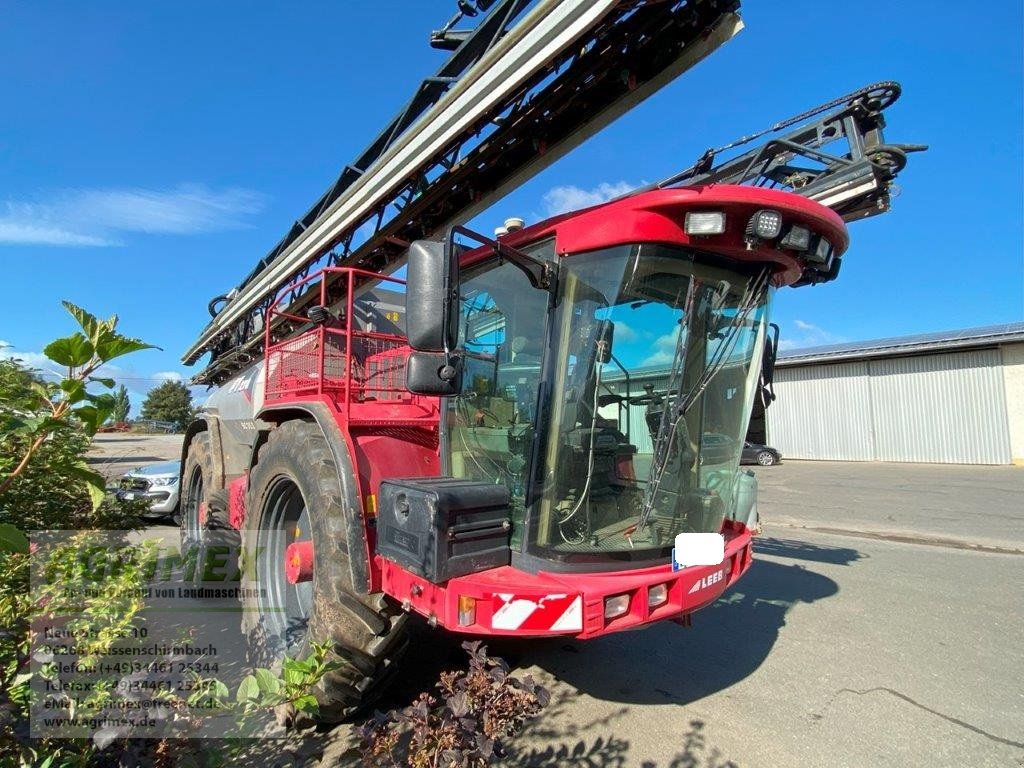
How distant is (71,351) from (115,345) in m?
0.09

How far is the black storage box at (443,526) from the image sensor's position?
249cm

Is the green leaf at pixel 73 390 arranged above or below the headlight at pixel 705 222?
below

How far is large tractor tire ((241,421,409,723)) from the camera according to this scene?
2805 millimetres

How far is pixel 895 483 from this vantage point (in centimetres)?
1497

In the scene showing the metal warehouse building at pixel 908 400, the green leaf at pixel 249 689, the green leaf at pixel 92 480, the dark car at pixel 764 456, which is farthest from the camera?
the dark car at pixel 764 456

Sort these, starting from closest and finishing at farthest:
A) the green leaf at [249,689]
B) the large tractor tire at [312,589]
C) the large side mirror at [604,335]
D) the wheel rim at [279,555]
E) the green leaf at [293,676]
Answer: the green leaf at [249,689], the green leaf at [293,676], the large side mirror at [604,335], the large tractor tire at [312,589], the wheel rim at [279,555]

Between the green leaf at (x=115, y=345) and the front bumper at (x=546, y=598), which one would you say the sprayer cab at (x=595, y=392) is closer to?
the front bumper at (x=546, y=598)

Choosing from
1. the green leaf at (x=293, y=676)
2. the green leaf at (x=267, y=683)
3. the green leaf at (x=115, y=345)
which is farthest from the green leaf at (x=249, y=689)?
the green leaf at (x=115, y=345)

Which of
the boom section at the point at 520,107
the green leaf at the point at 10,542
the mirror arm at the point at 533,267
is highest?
the boom section at the point at 520,107

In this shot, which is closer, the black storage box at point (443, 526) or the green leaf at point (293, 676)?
the green leaf at point (293, 676)

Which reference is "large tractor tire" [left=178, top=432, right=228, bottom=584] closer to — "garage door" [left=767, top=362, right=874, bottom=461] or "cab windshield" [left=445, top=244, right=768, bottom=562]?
"cab windshield" [left=445, top=244, right=768, bottom=562]

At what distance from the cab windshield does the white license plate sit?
0.40 ft

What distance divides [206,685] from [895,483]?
674 inches

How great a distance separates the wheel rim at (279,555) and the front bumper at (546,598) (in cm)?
125
